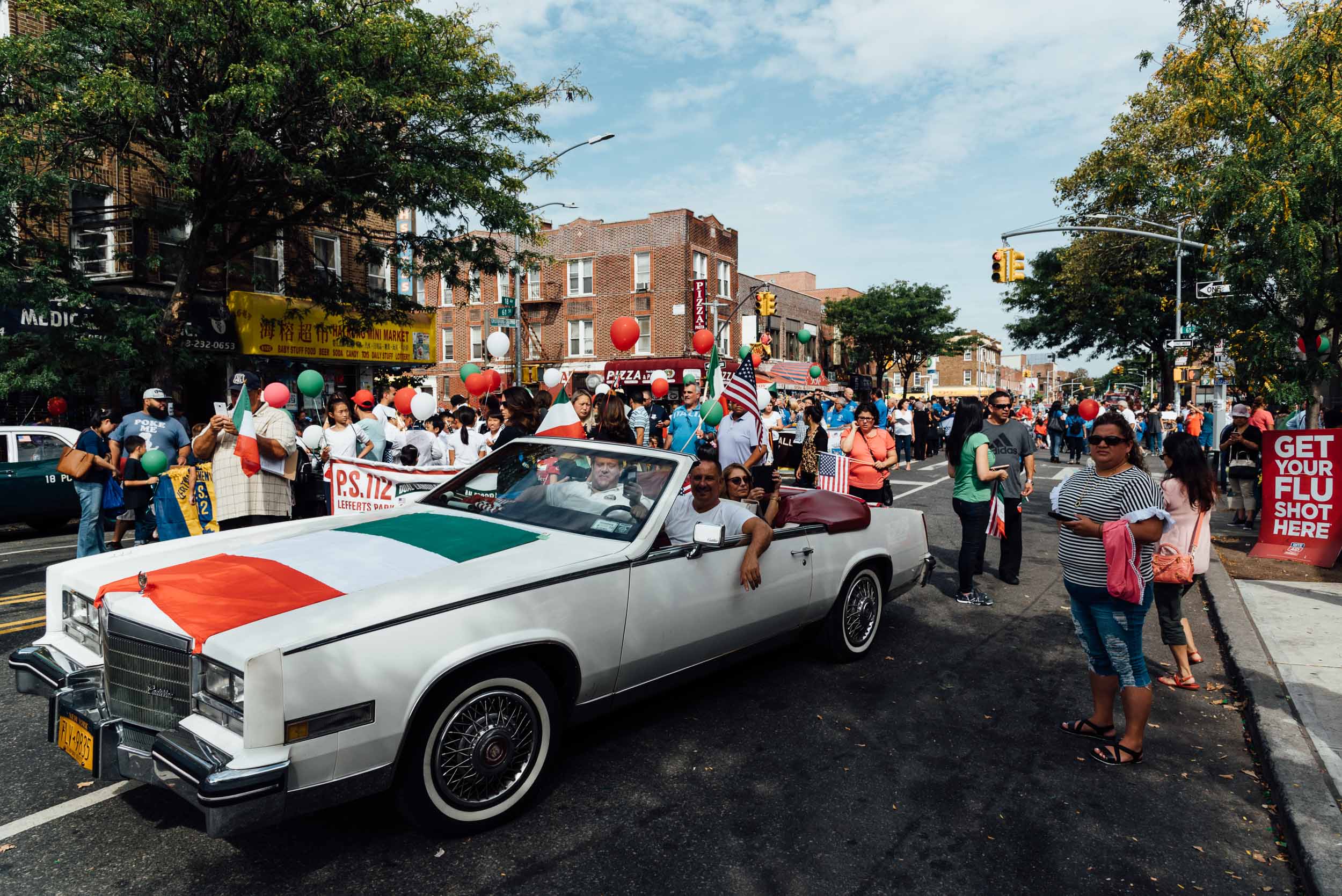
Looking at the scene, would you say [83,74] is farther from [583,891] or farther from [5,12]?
[583,891]

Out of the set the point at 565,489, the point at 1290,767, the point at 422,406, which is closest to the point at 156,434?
the point at 422,406

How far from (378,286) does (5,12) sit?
35.2ft

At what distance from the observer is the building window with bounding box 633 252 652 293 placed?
38.6 meters

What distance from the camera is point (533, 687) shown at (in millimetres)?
3227

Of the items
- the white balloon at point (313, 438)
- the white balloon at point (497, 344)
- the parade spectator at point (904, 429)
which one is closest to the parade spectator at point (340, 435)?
the white balloon at point (313, 438)

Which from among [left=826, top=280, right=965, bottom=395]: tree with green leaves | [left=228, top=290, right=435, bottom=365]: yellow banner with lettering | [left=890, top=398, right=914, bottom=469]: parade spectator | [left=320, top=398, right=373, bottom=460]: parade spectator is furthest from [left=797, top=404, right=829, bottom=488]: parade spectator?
[left=826, top=280, right=965, bottom=395]: tree with green leaves

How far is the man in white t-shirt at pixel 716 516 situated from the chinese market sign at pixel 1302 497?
669cm

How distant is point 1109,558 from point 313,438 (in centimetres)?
733

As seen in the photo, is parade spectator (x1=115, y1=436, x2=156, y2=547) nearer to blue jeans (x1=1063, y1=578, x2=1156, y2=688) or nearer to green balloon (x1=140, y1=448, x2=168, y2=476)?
green balloon (x1=140, y1=448, x2=168, y2=476)

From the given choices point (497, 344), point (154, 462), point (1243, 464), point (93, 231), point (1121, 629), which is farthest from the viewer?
point (93, 231)

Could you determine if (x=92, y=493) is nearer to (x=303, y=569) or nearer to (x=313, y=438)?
(x=313, y=438)

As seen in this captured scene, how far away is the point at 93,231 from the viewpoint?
17.0 metres

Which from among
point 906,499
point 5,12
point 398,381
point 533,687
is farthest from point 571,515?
point 5,12

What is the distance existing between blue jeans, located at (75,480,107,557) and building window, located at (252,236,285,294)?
12524 mm
